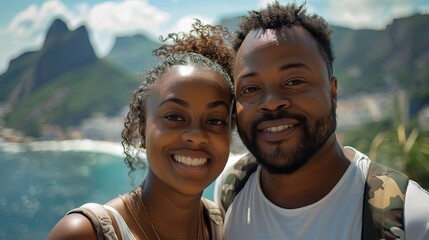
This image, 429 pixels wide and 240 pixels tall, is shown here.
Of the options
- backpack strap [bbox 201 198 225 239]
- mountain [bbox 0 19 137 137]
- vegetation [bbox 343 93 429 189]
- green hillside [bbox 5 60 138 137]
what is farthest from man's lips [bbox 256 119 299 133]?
mountain [bbox 0 19 137 137]

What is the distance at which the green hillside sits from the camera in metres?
58.1

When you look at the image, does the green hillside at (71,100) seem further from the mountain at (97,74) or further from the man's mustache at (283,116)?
the man's mustache at (283,116)

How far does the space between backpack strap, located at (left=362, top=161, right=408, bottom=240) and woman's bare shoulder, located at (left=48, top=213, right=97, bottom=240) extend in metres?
1.08

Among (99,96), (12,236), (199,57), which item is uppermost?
(99,96)

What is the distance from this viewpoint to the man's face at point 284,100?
222 centimetres

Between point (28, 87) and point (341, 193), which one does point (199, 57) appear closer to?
point (341, 193)

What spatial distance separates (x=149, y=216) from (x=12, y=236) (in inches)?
1013

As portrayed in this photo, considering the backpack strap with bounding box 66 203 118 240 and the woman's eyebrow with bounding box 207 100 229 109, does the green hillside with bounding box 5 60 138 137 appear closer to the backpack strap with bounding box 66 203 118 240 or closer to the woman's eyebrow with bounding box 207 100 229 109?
the woman's eyebrow with bounding box 207 100 229 109

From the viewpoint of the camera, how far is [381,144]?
27.5 feet

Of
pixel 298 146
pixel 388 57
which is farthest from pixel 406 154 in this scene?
pixel 388 57

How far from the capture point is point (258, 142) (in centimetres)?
229

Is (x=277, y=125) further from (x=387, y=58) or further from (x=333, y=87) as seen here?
(x=387, y=58)

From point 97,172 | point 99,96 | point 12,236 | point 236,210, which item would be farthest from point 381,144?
point 99,96

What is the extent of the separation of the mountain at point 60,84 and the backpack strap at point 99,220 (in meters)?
58.3
